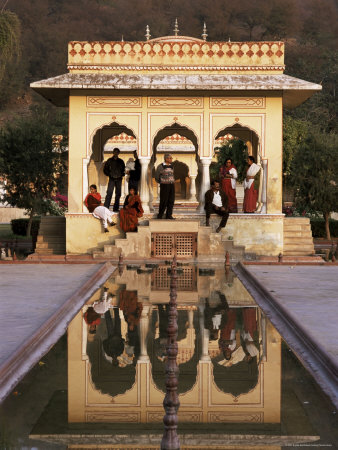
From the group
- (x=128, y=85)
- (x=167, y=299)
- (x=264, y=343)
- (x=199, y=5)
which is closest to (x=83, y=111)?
(x=128, y=85)

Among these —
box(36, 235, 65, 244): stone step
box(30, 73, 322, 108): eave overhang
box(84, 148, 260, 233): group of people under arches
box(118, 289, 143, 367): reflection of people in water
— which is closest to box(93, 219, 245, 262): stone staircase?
box(84, 148, 260, 233): group of people under arches

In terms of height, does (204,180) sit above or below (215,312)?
above

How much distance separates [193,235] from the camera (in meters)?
19.4

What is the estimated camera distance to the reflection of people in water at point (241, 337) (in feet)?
26.8

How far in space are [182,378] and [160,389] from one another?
17.4 inches

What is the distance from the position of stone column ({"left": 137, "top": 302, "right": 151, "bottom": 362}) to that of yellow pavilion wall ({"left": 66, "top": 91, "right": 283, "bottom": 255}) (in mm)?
9306

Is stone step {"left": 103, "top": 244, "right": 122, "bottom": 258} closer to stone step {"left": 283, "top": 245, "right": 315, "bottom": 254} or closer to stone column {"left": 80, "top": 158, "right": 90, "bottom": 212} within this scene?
stone column {"left": 80, "top": 158, "right": 90, "bottom": 212}

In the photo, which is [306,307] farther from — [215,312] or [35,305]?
[35,305]

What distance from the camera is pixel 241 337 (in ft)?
30.2

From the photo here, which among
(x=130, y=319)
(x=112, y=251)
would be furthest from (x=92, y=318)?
(x=112, y=251)

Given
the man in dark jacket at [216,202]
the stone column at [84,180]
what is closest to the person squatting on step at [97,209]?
the stone column at [84,180]

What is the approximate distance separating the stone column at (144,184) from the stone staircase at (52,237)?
244 cm

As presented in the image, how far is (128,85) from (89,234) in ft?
12.8

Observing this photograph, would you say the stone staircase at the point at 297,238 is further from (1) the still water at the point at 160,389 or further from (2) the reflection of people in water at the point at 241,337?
(1) the still water at the point at 160,389
